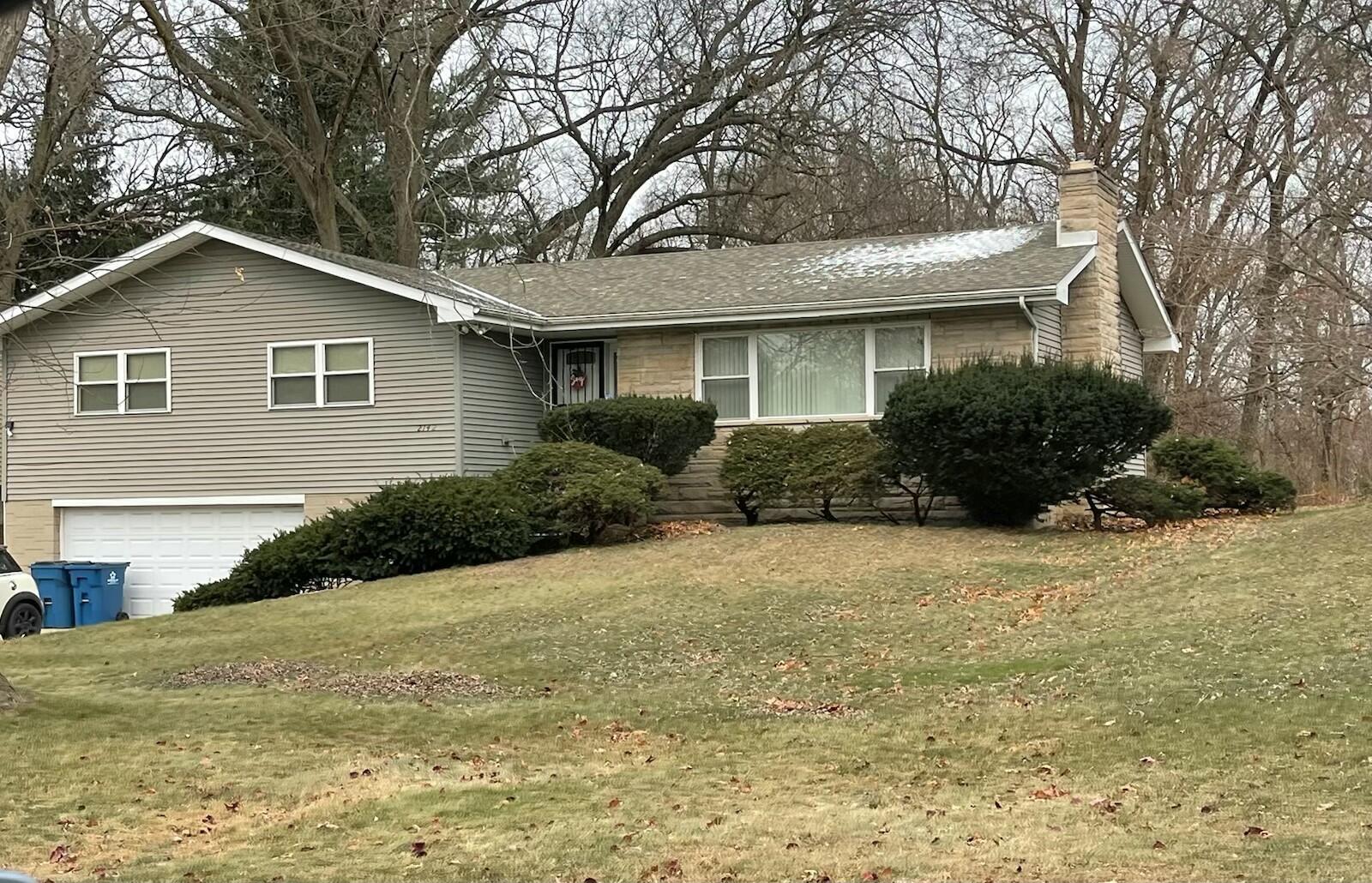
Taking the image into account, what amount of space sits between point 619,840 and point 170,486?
17.5 metres

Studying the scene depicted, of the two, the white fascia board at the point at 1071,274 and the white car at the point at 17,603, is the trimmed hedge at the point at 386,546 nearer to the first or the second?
the white car at the point at 17,603

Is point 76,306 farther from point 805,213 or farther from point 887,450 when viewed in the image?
point 805,213

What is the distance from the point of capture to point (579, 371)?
76.2 ft

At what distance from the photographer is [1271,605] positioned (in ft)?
42.4

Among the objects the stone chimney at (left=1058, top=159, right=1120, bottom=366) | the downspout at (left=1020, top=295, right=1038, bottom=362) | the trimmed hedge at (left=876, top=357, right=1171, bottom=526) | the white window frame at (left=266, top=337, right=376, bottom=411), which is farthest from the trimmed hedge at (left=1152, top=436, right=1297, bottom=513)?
the white window frame at (left=266, top=337, right=376, bottom=411)

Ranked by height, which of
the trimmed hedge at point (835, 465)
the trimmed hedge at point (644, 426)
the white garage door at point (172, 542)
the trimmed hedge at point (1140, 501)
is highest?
the trimmed hedge at point (644, 426)

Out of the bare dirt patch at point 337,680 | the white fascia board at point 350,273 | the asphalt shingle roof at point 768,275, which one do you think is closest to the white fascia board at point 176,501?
the white fascia board at point 350,273

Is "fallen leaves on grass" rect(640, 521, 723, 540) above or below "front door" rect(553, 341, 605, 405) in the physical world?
below

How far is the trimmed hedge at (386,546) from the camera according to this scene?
18375 millimetres

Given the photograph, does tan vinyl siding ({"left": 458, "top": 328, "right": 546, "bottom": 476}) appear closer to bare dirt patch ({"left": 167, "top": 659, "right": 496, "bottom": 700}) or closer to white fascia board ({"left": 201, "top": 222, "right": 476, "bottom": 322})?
white fascia board ({"left": 201, "top": 222, "right": 476, "bottom": 322})

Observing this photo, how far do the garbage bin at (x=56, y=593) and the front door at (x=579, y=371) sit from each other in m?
8.02

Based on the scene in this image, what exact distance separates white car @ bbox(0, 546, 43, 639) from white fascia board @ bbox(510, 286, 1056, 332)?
7115mm

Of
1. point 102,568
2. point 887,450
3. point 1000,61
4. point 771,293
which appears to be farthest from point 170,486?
point 1000,61

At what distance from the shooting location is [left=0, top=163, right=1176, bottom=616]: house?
69.2 feet
